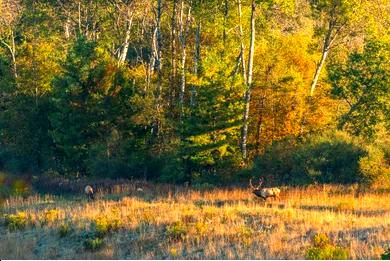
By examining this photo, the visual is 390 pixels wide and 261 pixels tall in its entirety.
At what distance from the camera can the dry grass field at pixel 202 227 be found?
50.4 ft

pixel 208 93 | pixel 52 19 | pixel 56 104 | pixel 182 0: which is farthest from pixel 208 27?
pixel 52 19

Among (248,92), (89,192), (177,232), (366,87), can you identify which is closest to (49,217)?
(177,232)

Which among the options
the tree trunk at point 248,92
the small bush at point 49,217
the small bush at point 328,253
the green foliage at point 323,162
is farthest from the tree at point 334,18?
the small bush at point 328,253

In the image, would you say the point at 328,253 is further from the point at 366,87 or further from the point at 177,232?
the point at 366,87

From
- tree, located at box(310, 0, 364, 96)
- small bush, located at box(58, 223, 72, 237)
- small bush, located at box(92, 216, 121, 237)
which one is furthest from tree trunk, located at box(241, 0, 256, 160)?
small bush, located at box(58, 223, 72, 237)

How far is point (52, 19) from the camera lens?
4900 cm

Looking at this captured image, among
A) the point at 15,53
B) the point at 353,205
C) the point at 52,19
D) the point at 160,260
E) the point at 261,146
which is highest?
the point at 52,19

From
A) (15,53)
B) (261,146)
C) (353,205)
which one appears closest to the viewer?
(353,205)

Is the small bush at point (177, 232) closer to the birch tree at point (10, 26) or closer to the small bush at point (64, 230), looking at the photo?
the small bush at point (64, 230)

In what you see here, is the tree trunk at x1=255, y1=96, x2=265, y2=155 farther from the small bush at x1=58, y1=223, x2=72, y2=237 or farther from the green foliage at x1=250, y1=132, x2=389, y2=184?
the small bush at x1=58, y1=223, x2=72, y2=237

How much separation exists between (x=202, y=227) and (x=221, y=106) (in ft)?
41.1

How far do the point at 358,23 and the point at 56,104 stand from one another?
1761 centimetres

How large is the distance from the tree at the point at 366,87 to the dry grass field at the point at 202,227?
643 centimetres

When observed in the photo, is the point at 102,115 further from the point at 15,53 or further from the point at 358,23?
the point at 358,23
